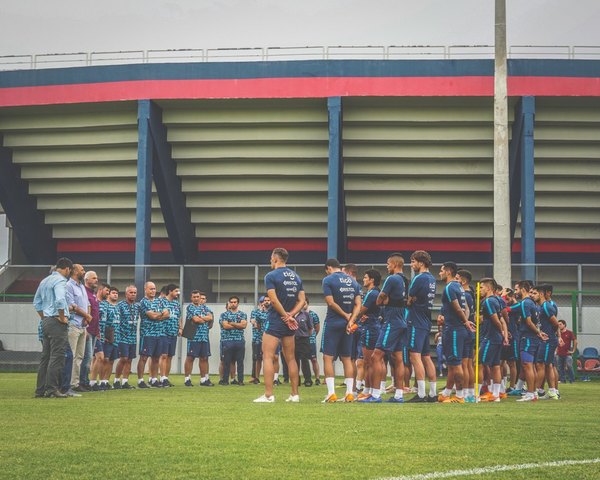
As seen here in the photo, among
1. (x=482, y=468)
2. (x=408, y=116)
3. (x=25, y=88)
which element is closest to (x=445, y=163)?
(x=408, y=116)

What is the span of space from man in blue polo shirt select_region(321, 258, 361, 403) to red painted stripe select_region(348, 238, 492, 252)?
15697 mm

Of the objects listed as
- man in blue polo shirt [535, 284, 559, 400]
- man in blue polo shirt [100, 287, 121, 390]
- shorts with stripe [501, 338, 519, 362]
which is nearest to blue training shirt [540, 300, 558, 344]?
man in blue polo shirt [535, 284, 559, 400]

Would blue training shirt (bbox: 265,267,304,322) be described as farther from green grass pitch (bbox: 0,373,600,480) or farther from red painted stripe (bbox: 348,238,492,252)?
red painted stripe (bbox: 348,238,492,252)

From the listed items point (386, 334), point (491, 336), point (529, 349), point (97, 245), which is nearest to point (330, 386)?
point (386, 334)

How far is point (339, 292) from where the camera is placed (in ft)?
42.3

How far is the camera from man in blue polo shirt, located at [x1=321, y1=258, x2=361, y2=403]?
505 inches

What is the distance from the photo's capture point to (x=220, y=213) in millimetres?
28203

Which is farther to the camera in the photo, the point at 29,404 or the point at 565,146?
the point at 565,146

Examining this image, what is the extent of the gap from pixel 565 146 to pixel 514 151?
1.34 metres

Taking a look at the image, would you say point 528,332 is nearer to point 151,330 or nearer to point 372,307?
point 372,307

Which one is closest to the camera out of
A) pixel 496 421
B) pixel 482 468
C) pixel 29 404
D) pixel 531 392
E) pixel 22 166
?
pixel 482 468

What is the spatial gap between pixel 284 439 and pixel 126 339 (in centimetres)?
966

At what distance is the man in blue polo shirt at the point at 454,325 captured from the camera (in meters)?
12.9

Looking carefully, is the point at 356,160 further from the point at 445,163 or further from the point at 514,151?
the point at 514,151
